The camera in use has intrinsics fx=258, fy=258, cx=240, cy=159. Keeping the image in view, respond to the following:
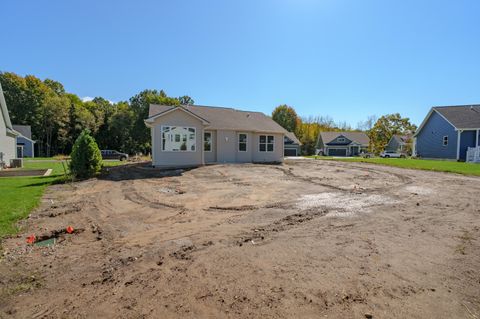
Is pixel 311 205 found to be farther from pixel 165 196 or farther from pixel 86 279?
pixel 86 279

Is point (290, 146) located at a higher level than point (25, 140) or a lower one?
lower

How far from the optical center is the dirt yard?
277 cm

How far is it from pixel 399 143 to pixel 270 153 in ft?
142

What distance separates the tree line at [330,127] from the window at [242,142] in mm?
40070

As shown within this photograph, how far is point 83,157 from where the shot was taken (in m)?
12.6

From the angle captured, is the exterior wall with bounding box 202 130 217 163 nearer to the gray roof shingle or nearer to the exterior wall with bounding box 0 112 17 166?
the exterior wall with bounding box 0 112 17 166

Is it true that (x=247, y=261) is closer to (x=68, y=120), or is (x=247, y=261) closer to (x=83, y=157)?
(x=83, y=157)

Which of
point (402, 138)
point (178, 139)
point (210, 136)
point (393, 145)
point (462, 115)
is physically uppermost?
point (462, 115)

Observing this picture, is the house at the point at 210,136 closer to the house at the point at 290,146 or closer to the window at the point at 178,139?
the window at the point at 178,139

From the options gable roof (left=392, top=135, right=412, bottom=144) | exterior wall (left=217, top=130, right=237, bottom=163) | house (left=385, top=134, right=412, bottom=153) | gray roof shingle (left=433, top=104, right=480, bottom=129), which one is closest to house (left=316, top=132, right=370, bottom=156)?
house (left=385, top=134, right=412, bottom=153)

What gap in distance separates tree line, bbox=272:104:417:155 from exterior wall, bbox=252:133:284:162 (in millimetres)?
36670

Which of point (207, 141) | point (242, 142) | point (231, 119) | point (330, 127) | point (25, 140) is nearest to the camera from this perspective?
point (207, 141)

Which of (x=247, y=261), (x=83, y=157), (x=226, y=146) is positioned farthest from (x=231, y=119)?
(x=247, y=261)

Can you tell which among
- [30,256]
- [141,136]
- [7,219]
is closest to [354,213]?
[30,256]
